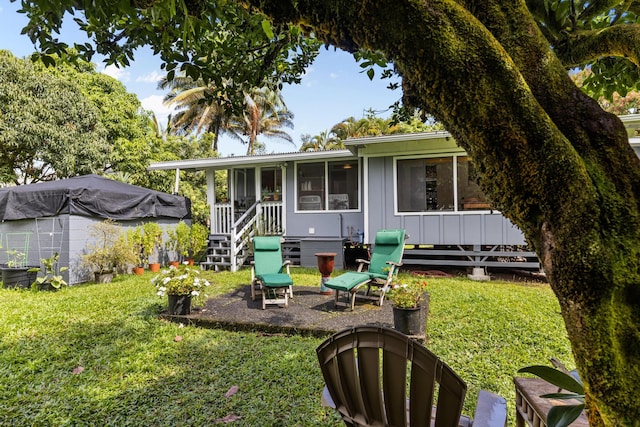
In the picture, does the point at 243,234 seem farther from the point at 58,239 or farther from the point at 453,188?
the point at 453,188

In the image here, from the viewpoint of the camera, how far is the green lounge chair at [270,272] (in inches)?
230

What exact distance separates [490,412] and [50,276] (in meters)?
9.21

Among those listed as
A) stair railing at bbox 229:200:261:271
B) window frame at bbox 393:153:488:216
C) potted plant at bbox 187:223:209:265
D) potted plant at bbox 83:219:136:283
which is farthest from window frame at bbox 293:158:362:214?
potted plant at bbox 83:219:136:283

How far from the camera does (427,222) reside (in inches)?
359

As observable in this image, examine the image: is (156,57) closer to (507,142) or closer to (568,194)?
(507,142)

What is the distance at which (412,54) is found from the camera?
1025 millimetres

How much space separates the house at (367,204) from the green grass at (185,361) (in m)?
2.84

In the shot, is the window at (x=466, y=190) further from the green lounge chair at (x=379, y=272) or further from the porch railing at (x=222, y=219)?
the porch railing at (x=222, y=219)

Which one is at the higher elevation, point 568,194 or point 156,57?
point 156,57

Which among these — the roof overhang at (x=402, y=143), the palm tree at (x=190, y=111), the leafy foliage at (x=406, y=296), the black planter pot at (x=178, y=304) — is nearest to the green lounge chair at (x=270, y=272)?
the black planter pot at (x=178, y=304)

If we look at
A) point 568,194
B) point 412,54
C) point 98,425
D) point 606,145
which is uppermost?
point 412,54

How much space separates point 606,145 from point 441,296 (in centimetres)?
593

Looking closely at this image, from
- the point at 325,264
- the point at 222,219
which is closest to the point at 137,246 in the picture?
the point at 222,219

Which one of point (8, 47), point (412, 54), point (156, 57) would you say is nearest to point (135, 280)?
point (156, 57)
